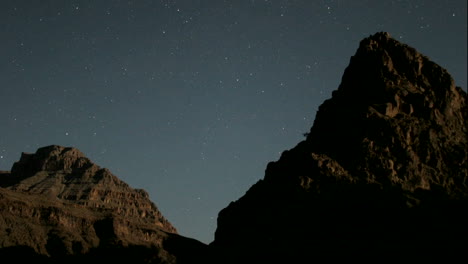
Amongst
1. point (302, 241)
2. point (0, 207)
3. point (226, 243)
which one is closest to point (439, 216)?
point (302, 241)

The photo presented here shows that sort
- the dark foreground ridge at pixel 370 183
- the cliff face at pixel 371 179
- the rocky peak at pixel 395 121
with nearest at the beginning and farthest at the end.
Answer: the dark foreground ridge at pixel 370 183 → the cliff face at pixel 371 179 → the rocky peak at pixel 395 121

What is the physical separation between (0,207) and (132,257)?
49.9 metres

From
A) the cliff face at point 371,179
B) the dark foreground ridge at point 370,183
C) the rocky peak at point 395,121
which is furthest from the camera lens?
the rocky peak at point 395,121

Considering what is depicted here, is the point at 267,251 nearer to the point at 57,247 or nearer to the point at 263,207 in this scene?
the point at 263,207

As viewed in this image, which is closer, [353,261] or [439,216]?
[353,261]

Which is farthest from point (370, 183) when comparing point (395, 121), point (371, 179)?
point (395, 121)

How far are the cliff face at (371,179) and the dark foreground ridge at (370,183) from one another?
253 millimetres

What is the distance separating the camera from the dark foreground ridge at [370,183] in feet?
296

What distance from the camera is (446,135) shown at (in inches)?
4906

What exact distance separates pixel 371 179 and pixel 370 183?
10.8ft

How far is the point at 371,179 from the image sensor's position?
383ft

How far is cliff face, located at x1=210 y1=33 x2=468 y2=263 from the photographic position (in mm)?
90750

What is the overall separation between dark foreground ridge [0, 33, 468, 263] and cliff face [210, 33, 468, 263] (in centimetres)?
25

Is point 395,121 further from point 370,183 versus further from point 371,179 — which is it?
point 370,183
